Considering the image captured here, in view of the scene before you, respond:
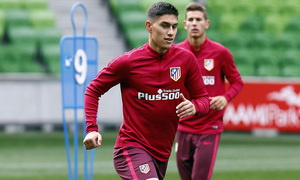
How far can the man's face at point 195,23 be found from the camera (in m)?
7.00

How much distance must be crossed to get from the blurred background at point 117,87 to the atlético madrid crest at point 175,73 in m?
5.04

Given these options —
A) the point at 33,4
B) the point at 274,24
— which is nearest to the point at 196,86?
the point at 33,4

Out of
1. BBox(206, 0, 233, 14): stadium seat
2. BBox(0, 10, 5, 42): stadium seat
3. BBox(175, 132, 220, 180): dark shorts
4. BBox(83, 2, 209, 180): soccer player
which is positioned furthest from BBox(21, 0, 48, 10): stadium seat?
BBox(83, 2, 209, 180): soccer player

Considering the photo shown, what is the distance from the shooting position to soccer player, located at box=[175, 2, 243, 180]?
6918 millimetres

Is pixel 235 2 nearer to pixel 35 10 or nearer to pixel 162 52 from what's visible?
pixel 35 10

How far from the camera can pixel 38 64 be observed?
15578mm

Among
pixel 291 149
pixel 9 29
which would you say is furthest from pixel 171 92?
pixel 9 29

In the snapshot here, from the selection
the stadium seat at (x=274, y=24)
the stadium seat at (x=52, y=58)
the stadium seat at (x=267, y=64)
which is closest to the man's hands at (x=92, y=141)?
the stadium seat at (x=52, y=58)

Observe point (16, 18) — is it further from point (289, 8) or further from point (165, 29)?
point (165, 29)

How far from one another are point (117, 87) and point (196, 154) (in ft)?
25.5

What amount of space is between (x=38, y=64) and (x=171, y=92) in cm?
1085

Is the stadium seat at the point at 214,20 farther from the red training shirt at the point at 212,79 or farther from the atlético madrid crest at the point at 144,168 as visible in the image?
the atlético madrid crest at the point at 144,168

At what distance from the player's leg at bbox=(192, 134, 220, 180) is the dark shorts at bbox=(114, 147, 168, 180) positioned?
5.61 ft

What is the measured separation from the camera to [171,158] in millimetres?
12195
